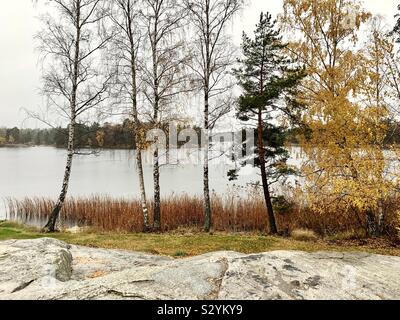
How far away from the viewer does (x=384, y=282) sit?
4.21 meters

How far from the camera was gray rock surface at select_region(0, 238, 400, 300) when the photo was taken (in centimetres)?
370

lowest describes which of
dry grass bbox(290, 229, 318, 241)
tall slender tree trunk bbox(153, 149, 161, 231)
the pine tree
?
dry grass bbox(290, 229, 318, 241)

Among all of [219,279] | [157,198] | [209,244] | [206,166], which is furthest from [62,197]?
[219,279]

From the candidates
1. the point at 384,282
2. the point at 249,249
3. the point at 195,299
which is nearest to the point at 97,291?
the point at 195,299

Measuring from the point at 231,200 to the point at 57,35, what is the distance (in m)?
9.71

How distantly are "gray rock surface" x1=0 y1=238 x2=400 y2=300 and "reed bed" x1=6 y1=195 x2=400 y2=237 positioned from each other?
8.79 metres

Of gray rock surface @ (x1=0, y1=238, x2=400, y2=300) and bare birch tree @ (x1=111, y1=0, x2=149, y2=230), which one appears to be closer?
gray rock surface @ (x1=0, y1=238, x2=400, y2=300)

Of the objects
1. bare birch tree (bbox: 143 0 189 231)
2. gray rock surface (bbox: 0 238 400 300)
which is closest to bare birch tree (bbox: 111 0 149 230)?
bare birch tree (bbox: 143 0 189 231)

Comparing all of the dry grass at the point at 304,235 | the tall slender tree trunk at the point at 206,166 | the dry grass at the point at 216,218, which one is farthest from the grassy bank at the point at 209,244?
the tall slender tree trunk at the point at 206,166

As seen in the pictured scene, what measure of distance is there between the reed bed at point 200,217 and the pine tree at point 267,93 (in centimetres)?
143

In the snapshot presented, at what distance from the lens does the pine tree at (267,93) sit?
12.6m

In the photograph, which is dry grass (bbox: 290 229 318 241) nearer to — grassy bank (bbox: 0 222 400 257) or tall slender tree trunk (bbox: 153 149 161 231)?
grassy bank (bbox: 0 222 400 257)

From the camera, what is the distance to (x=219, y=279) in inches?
156
